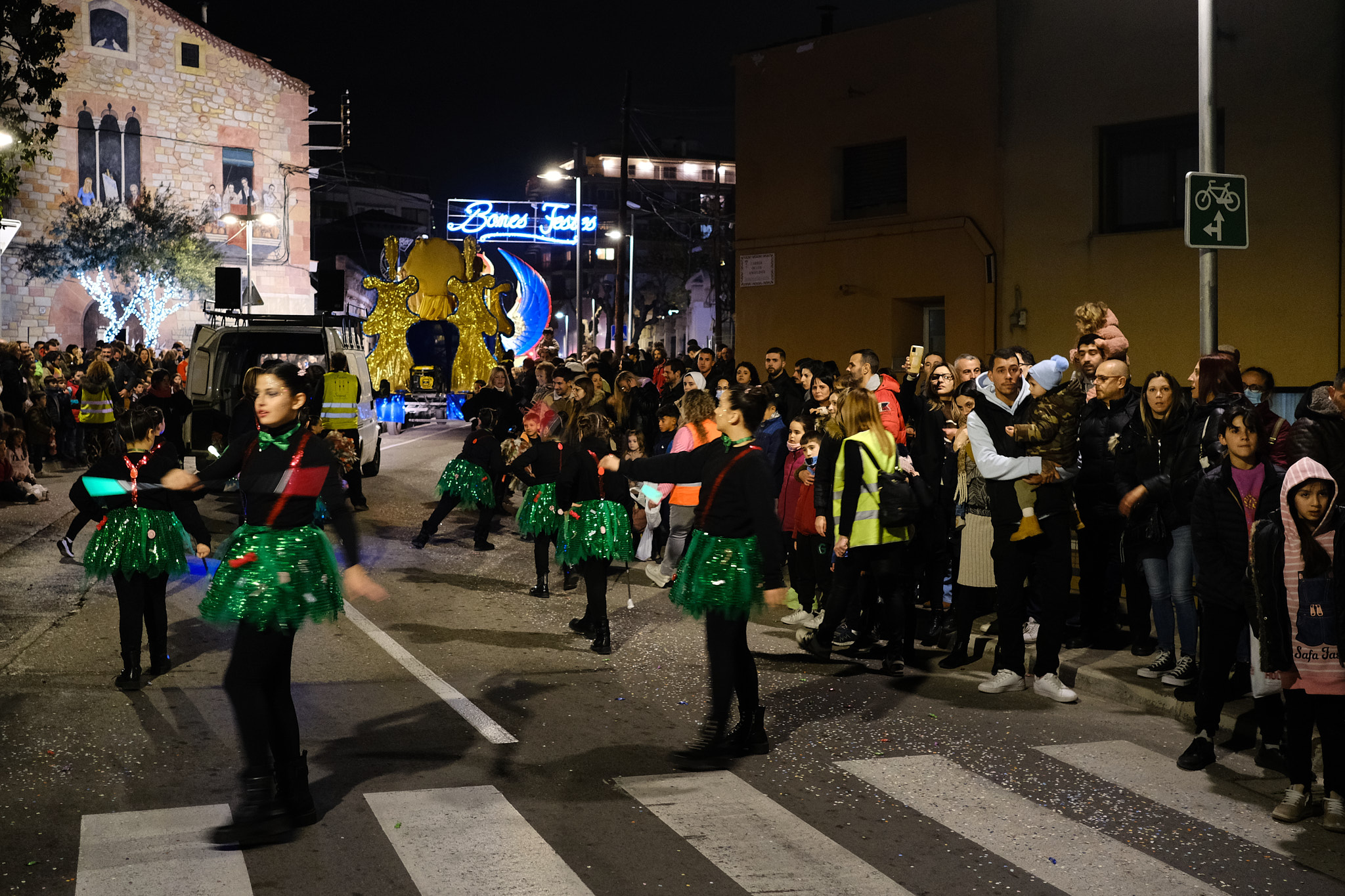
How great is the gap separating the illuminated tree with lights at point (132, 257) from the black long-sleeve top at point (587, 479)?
4419 centimetres

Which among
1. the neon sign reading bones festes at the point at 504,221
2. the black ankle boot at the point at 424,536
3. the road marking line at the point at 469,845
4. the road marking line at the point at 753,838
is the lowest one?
the road marking line at the point at 753,838

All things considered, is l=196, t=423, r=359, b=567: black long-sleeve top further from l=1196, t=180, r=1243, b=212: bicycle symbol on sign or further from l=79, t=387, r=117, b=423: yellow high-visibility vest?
l=79, t=387, r=117, b=423: yellow high-visibility vest

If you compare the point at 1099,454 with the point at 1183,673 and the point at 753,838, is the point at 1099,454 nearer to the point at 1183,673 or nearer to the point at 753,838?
the point at 1183,673

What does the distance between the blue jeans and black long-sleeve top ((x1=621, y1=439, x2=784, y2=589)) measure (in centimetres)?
287

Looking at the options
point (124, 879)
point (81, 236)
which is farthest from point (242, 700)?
point (81, 236)

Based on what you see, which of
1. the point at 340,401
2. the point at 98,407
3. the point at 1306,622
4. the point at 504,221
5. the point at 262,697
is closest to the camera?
the point at 262,697

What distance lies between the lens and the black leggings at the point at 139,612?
761 cm

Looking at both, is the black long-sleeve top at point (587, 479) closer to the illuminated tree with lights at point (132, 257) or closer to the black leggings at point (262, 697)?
the black leggings at point (262, 697)

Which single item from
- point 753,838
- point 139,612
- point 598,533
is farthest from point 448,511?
point 753,838

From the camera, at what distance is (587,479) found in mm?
9461

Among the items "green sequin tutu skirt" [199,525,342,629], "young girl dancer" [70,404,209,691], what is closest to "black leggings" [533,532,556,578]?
"young girl dancer" [70,404,209,691]

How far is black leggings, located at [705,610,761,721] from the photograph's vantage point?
625cm

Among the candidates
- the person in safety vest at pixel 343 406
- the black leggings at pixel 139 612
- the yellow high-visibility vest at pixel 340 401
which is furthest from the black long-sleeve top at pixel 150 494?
the yellow high-visibility vest at pixel 340 401

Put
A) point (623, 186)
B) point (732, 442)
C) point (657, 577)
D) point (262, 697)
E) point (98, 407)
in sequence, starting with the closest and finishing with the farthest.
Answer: point (262, 697)
point (732, 442)
point (657, 577)
point (98, 407)
point (623, 186)
